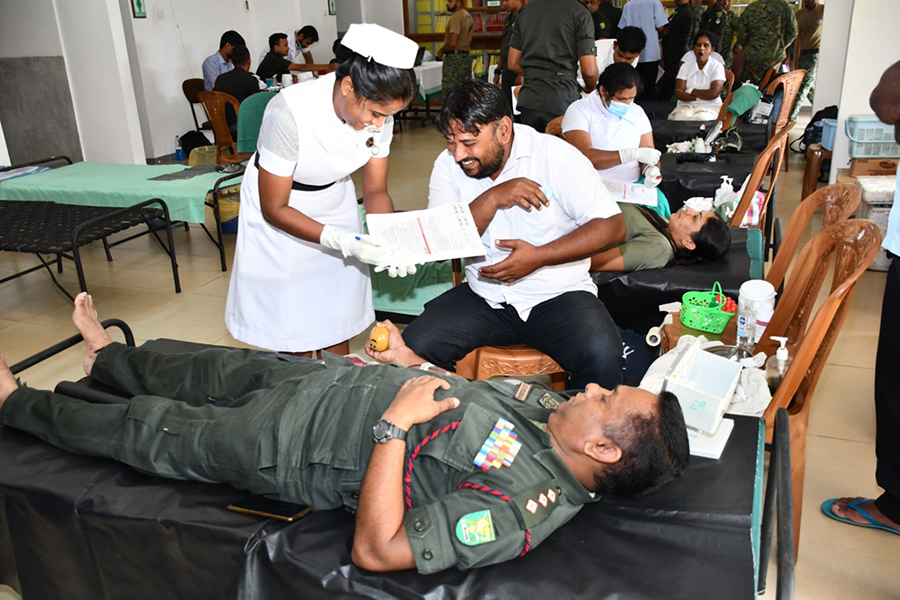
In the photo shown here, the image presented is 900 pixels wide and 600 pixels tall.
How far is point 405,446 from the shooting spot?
147 centimetres

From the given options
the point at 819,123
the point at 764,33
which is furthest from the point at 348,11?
the point at 819,123

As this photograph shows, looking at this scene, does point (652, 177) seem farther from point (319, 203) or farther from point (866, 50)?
point (866, 50)

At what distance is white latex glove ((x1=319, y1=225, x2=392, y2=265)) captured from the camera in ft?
7.07

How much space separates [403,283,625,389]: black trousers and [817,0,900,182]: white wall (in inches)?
140

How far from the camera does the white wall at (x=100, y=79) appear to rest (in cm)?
707

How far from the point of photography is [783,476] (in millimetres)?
1368

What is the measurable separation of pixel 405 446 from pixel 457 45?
8787 millimetres

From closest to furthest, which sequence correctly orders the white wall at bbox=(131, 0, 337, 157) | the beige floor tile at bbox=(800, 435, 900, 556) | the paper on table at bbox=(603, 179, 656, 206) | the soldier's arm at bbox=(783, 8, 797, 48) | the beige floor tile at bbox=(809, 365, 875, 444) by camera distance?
the beige floor tile at bbox=(800, 435, 900, 556)
the beige floor tile at bbox=(809, 365, 875, 444)
the paper on table at bbox=(603, 179, 656, 206)
the soldier's arm at bbox=(783, 8, 797, 48)
the white wall at bbox=(131, 0, 337, 157)

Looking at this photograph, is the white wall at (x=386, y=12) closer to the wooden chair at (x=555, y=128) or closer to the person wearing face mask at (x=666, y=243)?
the wooden chair at (x=555, y=128)

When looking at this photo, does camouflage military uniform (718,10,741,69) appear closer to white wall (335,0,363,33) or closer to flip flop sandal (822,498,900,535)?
white wall (335,0,363,33)

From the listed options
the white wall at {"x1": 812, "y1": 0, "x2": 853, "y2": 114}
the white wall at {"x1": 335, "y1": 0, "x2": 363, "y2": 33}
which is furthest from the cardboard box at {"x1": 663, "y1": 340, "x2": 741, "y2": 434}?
the white wall at {"x1": 335, "y1": 0, "x2": 363, "y2": 33}

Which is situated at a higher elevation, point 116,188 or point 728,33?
point 728,33

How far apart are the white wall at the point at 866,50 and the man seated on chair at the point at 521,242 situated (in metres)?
3.41

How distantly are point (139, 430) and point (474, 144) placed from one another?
4.27 ft
